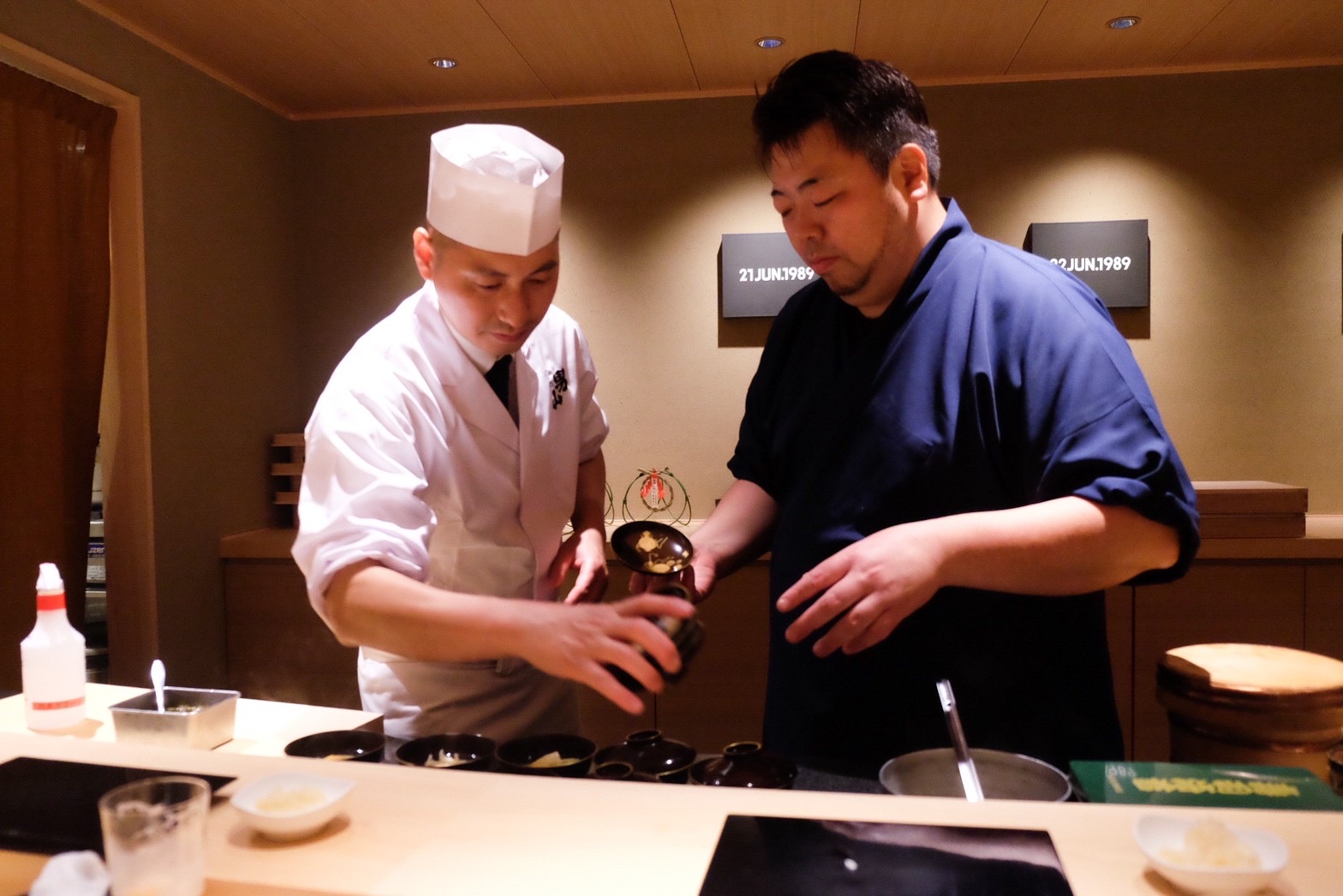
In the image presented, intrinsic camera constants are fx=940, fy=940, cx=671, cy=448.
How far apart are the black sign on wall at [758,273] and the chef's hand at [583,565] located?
6.67 feet

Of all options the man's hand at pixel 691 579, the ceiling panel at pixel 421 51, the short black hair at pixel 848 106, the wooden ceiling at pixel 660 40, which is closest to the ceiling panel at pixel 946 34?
the wooden ceiling at pixel 660 40

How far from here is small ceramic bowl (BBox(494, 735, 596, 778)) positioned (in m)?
1.21

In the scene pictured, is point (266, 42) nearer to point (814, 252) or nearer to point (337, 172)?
point (337, 172)

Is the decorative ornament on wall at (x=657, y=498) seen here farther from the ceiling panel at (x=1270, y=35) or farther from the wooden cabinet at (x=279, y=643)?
the ceiling panel at (x=1270, y=35)

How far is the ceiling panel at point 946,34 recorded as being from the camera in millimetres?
2961

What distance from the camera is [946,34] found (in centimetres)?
317

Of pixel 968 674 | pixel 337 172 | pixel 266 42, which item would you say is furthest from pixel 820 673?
pixel 337 172

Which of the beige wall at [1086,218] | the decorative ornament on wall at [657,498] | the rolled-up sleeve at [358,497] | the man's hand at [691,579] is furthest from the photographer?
the decorative ornament on wall at [657,498]

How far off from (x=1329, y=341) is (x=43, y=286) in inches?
173

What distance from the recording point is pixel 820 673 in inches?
63.0

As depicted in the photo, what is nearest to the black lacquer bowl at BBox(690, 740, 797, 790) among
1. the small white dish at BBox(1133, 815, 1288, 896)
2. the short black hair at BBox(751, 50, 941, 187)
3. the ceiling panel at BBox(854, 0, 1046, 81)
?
the small white dish at BBox(1133, 815, 1288, 896)

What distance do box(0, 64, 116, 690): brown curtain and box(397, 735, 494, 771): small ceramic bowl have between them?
6.67 ft

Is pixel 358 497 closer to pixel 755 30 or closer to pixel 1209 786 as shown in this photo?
pixel 1209 786

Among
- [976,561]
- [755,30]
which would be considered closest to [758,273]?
[755,30]
